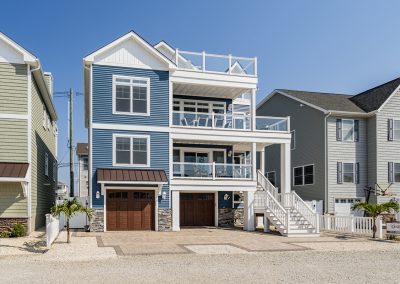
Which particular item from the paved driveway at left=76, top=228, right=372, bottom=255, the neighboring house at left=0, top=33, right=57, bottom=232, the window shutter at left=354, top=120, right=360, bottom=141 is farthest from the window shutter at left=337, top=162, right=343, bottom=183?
the neighboring house at left=0, top=33, right=57, bottom=232

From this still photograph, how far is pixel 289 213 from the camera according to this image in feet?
76.1

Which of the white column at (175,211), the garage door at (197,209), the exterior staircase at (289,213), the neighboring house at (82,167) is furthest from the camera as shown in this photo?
the neighboring house at (82,167)

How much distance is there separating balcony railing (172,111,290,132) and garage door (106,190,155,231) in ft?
14.1

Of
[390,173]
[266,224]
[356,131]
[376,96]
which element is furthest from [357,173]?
[266,224]

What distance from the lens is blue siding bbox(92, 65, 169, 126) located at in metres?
23.4

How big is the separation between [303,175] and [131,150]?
1419 centimetres

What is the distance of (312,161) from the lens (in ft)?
104

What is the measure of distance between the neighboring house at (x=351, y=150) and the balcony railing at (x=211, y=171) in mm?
7112

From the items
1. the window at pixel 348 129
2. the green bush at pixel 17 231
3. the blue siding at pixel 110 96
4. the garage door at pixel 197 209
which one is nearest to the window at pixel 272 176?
the window at pixel 348 129

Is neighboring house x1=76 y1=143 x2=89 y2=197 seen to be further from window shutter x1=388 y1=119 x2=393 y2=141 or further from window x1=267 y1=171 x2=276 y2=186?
window shutter x1=388 y1=119 x2=393 y2=141

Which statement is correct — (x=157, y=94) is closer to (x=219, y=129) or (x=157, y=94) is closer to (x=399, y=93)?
(x=219, y=129)

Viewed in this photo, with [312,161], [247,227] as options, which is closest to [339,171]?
[312,161]

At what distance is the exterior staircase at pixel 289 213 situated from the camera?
22422 mm

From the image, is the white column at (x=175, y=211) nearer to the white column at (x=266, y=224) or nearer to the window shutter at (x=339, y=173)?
the white column at (x=266, y=224)
